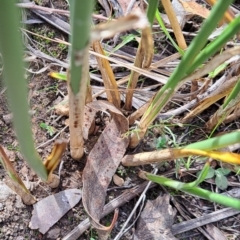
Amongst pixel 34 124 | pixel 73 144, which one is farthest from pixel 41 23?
pixel 73 144

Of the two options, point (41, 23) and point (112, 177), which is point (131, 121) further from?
point (41, 23)

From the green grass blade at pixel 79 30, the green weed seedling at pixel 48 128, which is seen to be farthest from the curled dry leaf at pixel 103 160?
the green grass blade at pixel 79 30

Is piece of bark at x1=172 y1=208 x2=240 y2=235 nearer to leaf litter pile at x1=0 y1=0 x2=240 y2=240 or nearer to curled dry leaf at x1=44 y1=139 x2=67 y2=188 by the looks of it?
leaf litter pile at x1=0 y1=0 x2=240 y2=240

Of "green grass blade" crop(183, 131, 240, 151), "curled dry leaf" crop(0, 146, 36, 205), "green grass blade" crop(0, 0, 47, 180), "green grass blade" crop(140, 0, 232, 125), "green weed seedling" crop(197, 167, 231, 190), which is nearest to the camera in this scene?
"green grass blade" crop(0, 0, 47, 180)

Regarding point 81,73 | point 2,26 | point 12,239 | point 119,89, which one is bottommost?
point 12,239

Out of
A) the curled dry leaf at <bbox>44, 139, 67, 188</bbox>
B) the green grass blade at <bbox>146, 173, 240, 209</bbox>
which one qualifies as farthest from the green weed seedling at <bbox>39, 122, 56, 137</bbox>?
the green grass blade at <bbox>146, 173, 240, 209</bbox>

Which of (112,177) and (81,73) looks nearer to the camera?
(81,73)
